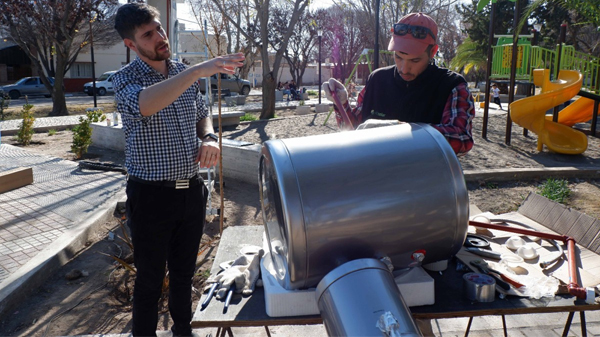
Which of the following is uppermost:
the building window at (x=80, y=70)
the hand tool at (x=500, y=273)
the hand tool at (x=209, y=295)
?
the building window at (x=80, y=70)

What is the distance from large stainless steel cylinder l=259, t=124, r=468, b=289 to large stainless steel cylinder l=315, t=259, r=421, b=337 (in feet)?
0.26

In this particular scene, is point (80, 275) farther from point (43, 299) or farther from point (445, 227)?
point (445, 227)

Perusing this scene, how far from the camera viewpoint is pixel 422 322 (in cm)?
230

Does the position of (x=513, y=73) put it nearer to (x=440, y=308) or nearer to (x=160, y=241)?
(x=160, y=241)

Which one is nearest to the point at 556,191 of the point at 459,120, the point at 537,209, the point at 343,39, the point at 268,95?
the point at 537,209

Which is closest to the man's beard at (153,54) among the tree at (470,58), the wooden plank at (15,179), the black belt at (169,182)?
the black belt at (169,182)

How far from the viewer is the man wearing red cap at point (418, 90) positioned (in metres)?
2.14

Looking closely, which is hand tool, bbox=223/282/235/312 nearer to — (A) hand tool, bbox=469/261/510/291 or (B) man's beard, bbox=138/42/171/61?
(A) hand tool, bbox=469/261/510/291

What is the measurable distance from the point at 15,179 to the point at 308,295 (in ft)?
22.6

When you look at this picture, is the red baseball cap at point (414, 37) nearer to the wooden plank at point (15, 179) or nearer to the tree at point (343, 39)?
the wooden plank at point (15, 179)

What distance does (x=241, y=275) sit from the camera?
1.78m

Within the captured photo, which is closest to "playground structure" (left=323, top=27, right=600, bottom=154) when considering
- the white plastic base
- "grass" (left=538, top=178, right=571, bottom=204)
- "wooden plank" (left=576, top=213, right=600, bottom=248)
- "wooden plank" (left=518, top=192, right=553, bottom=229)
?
"grass" (left=538, top=178, right=571, bottom=204)

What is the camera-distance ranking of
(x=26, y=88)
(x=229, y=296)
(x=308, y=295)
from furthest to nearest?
1. (x=26, y=88)
2. (x=229, y=296)
3. (x=308, y=295)

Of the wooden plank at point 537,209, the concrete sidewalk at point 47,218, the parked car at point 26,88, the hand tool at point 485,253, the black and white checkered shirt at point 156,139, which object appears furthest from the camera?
the parked car at point 26,88
